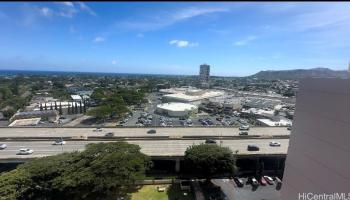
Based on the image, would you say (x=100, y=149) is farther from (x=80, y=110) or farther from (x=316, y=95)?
(x=80, y=110)

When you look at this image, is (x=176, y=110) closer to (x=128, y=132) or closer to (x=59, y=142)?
(x=128, y=132)

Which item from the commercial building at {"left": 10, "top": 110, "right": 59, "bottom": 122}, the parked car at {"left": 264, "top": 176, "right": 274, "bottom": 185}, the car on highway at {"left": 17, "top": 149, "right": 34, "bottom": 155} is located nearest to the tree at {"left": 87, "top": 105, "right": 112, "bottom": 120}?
the commercial building at {"left": 10, "top": 110, "right": 59, "bottom": 122}

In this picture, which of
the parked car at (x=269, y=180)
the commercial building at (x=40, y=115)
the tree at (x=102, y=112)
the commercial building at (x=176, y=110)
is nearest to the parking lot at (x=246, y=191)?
the parked car at (x=269, y=180)

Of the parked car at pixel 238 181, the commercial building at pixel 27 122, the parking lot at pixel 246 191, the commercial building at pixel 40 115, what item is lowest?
the parking lot at pixel 246 191

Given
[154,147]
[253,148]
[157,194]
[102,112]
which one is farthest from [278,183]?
[102,112]

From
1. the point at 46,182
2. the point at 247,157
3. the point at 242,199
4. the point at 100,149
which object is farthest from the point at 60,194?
the point at 247,157

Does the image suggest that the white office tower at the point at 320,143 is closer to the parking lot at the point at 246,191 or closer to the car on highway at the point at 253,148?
the parking lot at the point at 246,191
